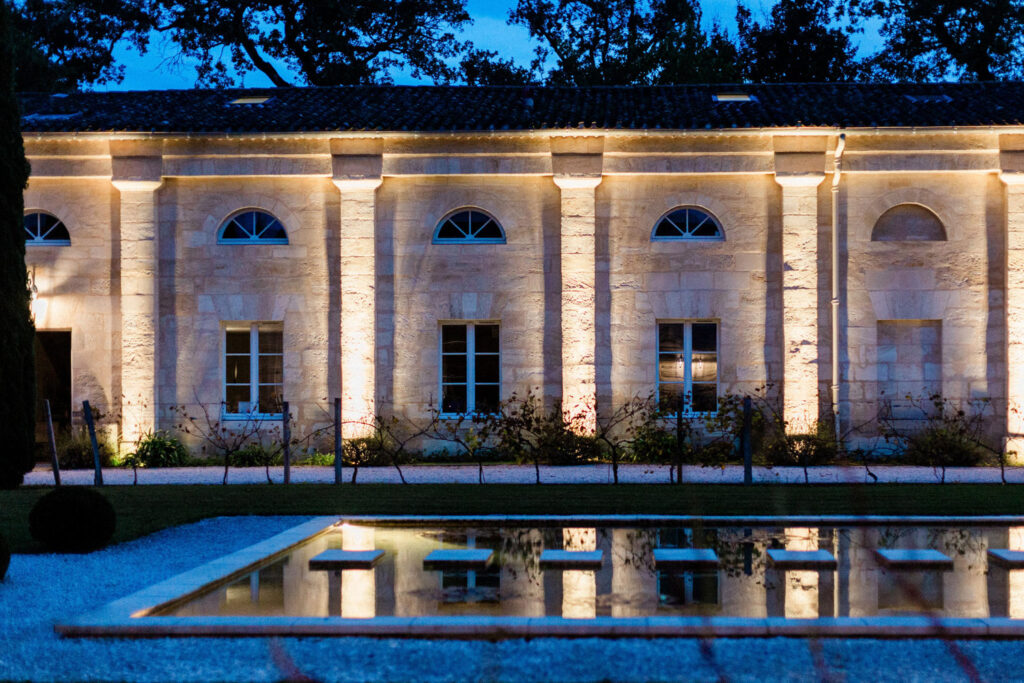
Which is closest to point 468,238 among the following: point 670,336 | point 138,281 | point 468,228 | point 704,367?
point 468,228

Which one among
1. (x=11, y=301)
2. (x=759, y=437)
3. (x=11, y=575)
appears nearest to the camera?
(x=11, y=575)

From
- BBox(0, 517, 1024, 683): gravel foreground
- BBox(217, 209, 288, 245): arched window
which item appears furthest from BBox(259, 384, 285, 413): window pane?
BBox(0, 517, 1024, 683): gravel foreground

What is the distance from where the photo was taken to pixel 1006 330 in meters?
21.9

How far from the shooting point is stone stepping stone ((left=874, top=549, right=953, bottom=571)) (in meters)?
9.70

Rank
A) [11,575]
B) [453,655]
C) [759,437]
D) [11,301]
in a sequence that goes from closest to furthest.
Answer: [453,655] → [11,575] → [11,301] → [759,437]

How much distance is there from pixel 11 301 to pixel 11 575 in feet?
26.7

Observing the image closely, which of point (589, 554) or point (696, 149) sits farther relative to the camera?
Result: point (696, 149)

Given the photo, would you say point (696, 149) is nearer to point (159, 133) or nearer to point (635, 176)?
point (635, 176)

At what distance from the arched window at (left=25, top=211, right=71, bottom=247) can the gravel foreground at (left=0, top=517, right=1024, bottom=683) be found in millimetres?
16564

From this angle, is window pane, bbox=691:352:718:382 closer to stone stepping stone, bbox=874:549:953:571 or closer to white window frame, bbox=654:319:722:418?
white window frame, bbox=654:319:722:418

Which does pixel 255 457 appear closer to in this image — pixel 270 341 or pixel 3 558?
pixel 270 341

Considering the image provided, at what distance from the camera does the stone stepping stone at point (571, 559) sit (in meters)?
9.88

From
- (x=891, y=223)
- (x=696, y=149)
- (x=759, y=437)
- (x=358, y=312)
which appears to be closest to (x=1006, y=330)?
(x=891, y=223)

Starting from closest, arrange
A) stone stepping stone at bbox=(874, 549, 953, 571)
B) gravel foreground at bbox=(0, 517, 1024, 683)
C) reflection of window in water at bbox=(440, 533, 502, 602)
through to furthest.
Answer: gravel foreground at bbox=(0, 517, 1024, 683), reflection of window in water at bbox=(440, 533, 502, 602), stone stepping stone at bbox=(874, 549, 953, 571)
